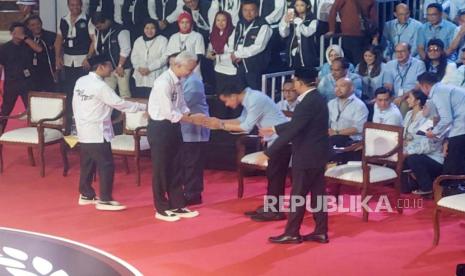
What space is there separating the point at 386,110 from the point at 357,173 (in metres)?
1.13

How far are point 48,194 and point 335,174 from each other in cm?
305

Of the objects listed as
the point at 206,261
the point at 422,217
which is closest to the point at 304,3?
the point at 422,217

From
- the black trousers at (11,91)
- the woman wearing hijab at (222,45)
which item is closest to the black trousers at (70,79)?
the black trousers at (11,91)

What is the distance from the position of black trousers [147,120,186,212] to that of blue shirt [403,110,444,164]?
2.51m

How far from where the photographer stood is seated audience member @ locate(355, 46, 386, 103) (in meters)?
11.1

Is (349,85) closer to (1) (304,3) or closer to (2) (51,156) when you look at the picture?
(1) (304,3)

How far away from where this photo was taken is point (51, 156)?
476 inches

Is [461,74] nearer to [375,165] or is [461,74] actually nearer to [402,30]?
[402,30]

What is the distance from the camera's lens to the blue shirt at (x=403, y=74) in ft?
35.8

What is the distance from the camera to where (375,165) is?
31.7ft

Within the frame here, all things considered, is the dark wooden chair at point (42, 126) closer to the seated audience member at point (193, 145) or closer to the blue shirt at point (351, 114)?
the seated audience member at point (193, 145)

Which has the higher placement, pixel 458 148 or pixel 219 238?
pixel 458 148

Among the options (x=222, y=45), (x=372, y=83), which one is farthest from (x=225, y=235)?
(x=222, y=45)

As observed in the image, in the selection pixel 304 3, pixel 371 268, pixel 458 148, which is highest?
pixel 304 3
